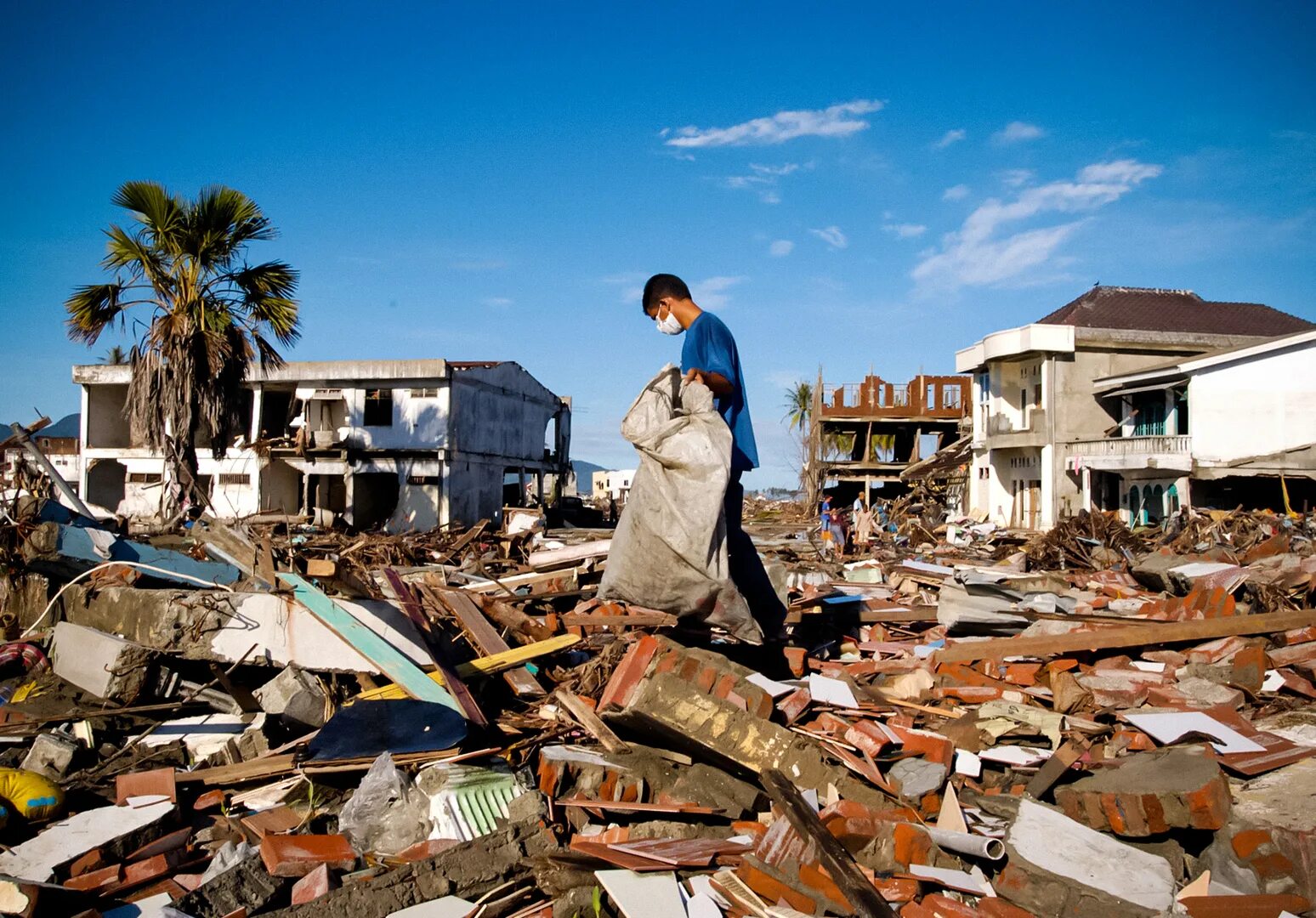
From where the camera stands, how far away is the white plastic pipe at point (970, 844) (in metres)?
3.64

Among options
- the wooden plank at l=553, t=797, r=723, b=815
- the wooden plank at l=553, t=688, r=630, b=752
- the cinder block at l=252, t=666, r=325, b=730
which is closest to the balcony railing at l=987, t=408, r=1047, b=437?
the wooden plank at l=553, t=688, r=630, b=752

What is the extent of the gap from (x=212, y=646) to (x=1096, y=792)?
5.40 meters

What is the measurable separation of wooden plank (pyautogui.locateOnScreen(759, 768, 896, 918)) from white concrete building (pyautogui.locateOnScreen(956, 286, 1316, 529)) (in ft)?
84.9

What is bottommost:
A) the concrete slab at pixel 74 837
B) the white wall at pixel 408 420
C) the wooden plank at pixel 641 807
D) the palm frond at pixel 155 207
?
the concrete slab at pixel 74 837

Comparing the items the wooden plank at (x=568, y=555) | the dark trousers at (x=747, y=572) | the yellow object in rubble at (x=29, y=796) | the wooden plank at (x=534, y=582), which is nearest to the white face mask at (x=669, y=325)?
the dark trousers at (x=747, y=572)

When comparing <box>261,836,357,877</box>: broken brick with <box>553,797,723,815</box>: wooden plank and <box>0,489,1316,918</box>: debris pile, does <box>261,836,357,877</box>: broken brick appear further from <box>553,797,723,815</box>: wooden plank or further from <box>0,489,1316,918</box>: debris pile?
<box>553,797,723,815</box>: wooden plank

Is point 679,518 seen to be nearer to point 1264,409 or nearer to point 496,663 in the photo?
point 496,663

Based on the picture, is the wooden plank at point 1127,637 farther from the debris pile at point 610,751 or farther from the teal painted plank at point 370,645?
the teal painted plank at point 370,645

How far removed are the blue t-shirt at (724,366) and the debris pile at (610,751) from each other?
3.17ft

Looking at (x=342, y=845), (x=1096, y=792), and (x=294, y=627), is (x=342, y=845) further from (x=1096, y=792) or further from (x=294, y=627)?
(x=1096, y=792)

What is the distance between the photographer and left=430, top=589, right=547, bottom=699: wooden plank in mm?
5336

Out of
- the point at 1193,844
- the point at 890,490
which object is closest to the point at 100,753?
the point at 1193,844

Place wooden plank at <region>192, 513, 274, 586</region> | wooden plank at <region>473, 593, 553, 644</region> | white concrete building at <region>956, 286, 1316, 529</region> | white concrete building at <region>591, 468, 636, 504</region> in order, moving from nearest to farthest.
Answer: wooden plank at <region>473, 593, 553, 644</region>, wooden plank at <region>192, 513, 274, 586</region>, white concrete building at <region>956, 286, 1316, 529</region>, white concrete building at <region>591, 468, 636, 504</region>

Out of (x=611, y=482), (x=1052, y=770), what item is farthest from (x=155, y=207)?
(x=611, y=482)
